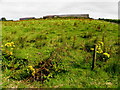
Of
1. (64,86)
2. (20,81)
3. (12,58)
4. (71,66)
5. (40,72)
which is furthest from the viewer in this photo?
(12,58)

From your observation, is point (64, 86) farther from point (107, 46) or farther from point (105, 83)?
point (107, 46)

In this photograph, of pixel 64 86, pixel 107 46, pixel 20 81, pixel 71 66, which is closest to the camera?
pixel 64 86

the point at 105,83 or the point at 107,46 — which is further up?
the point at 107,46

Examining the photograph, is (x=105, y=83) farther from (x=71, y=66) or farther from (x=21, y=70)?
(x=21, y=70)

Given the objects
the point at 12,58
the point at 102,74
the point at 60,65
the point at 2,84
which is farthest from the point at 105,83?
the point at 12,58

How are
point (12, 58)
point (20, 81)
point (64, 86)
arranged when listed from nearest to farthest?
point (64, 86) < point (20, 81) < point (12, 58)

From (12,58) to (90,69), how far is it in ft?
13.8

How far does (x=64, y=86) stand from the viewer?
4848mm

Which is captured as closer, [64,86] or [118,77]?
[64,86]

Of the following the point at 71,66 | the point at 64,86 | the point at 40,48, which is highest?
the point at 40,48

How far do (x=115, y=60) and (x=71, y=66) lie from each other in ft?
7.62

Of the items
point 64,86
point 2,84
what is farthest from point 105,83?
point 2,84

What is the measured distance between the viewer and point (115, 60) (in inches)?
253

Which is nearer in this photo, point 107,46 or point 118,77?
point 118,77
